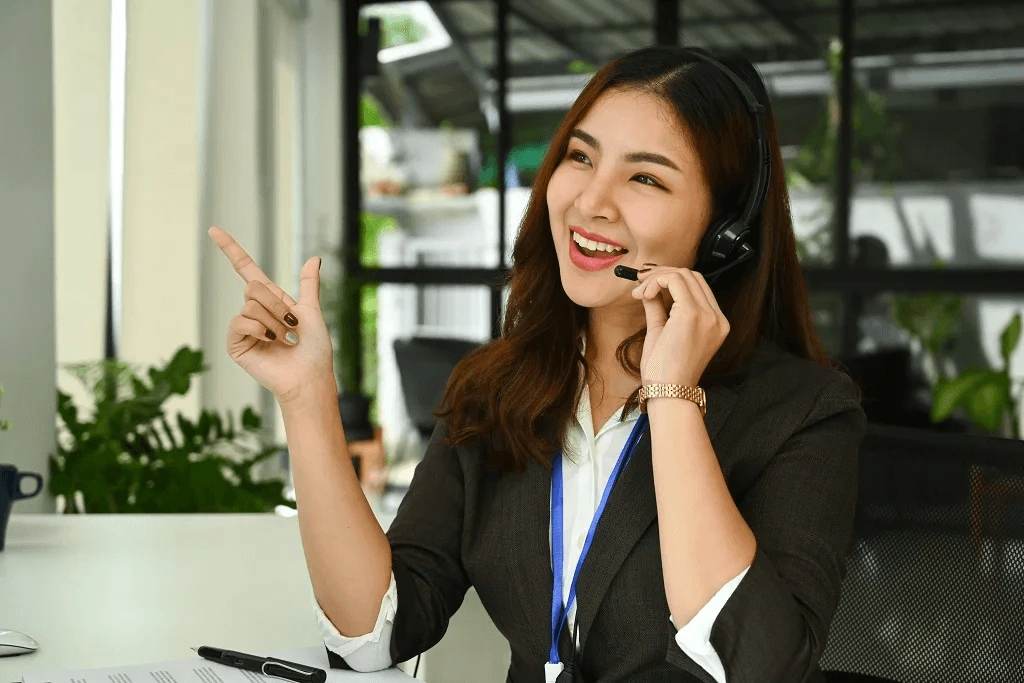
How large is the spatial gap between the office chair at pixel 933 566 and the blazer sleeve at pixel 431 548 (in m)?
0.51

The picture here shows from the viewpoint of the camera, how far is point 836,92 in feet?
17.6

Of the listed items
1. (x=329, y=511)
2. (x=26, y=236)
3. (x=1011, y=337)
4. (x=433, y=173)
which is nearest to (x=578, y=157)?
(x=329, y=511)

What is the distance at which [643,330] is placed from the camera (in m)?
1.52

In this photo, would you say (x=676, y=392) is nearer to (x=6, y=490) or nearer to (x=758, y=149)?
(x=758, y=149)

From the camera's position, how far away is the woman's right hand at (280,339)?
130 centimetres

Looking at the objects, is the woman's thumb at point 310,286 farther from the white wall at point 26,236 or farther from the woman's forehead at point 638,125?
the white wall at point 26,236

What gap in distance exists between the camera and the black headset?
1406mm

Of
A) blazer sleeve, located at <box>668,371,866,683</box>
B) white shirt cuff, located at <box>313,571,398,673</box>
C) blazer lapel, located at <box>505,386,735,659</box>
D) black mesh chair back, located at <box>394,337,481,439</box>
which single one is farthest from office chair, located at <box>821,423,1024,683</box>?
black mesh chair back, located at <box>394,337,481,439</box>

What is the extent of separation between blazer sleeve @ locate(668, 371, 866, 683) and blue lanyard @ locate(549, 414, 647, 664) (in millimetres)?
165

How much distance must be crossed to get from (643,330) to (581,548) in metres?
0.34

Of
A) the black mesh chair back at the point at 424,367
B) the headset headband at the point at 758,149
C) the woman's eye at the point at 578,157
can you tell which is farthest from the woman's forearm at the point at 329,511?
the black mesh chair back at the point at 424,367

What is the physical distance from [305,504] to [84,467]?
890 mm

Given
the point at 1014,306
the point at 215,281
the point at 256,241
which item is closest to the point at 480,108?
the point at 256,241

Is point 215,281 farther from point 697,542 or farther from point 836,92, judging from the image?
point 697,542
